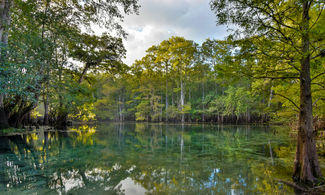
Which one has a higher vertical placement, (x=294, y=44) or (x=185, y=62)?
(x=185, y=62)

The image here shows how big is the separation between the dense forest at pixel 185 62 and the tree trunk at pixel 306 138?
0.02m

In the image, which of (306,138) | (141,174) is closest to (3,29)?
(141,174)

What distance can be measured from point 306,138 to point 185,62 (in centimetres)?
2349

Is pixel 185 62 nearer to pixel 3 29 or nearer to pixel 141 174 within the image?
pixel 3 29

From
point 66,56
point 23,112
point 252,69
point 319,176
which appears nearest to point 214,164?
point 319,176

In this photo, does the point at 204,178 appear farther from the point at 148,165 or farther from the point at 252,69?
the point at 252,69

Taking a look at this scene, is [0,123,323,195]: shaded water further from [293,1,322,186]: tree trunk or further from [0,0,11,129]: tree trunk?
[0,0,11,129]: tree trunk

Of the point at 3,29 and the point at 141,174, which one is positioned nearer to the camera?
the point at 141,174

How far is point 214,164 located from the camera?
4.76 meters

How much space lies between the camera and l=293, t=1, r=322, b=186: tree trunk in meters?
3.11

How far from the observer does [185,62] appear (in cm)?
2595

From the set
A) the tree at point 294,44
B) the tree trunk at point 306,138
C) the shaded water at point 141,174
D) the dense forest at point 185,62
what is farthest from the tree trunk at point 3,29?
the tree trunk at point 306,138

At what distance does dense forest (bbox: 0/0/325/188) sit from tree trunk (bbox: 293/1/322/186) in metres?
0.02

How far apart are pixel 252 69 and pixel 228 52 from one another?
2.16ft
